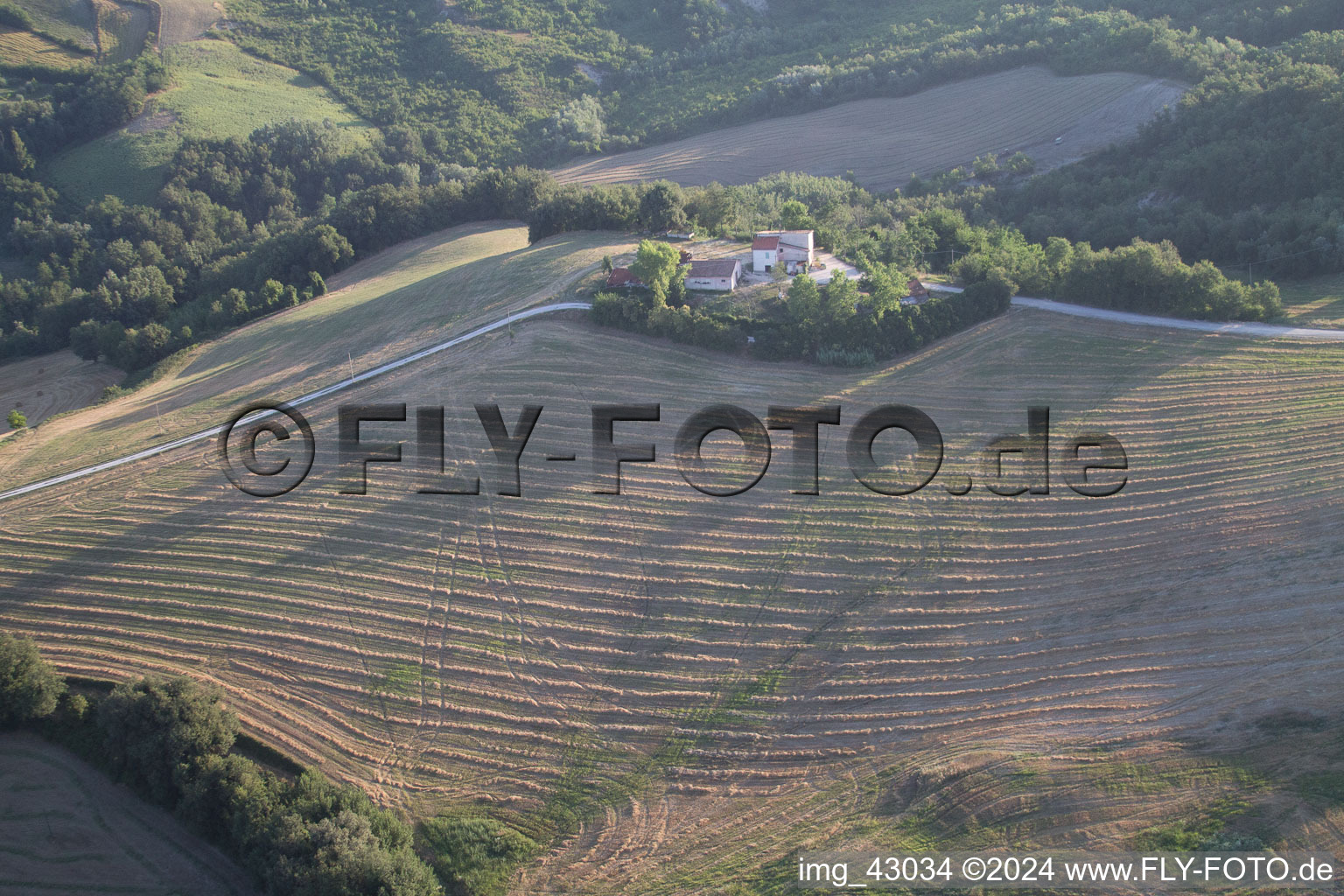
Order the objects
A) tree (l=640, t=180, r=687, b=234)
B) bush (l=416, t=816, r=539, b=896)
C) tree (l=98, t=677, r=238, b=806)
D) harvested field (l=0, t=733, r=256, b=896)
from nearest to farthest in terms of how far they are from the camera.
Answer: bush (l=416, t=816, r=539, b=896)
harvested field (l=0, t=733, r=256, b=896)
tree (l=98, t=677, r=238, b=806)
tree (l=640, t=180, r=687, b=234)

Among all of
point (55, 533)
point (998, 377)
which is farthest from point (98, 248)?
point (998, 377)

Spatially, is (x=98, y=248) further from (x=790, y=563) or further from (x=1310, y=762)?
(x=1310, y=762)

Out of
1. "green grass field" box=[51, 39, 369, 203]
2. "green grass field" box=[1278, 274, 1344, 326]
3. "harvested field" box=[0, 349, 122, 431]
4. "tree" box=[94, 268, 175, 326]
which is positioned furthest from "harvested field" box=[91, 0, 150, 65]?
"green grass field" box=[1278, 274, 1344, 326]

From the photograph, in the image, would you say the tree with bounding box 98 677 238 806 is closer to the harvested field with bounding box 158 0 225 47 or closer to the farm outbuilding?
the farm outbuilding

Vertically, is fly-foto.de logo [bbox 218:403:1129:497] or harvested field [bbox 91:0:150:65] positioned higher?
harvested field [bbox 91:0:150:65]

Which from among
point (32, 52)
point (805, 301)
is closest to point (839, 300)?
point (805, 301)

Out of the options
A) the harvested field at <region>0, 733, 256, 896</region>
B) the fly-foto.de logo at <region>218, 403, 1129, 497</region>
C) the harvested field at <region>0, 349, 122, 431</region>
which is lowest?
the harvested field at <region>0, 733, 256, 896</region>

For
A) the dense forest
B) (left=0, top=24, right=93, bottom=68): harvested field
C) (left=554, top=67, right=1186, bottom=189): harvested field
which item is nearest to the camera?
the dense forest

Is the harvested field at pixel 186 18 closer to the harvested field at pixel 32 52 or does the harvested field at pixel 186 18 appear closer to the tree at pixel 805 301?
the harvested field at pixel 32 52
